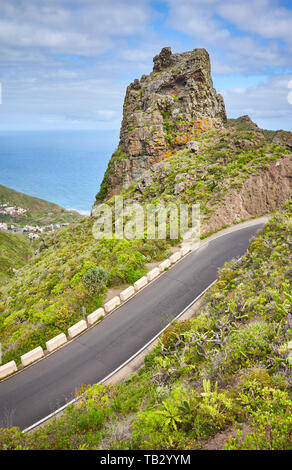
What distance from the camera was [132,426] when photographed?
5859 mm

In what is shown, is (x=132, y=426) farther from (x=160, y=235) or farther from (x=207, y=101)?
(x=207, y=101)

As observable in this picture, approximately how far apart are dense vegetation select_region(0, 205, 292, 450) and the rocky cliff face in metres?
31.0

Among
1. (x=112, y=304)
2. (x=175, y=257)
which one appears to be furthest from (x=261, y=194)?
(x=112, y=304)

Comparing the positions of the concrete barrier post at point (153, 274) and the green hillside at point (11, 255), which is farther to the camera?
the green hillside at point (11, 255)

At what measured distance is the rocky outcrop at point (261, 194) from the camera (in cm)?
2392

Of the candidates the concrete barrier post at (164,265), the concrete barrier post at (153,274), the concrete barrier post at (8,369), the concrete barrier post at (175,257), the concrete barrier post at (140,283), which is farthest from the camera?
the concrete barrier post at (175,257)

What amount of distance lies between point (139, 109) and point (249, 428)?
46.8 metres

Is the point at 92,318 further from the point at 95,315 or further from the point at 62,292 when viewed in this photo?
the point at 62,292

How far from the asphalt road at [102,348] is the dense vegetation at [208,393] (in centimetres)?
190

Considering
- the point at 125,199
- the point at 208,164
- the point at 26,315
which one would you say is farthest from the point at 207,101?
the point at 26,315

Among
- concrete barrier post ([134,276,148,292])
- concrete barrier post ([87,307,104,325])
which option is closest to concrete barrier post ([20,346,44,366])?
concrete barrier post ([87,307,104,325])

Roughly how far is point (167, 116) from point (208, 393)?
40093mm

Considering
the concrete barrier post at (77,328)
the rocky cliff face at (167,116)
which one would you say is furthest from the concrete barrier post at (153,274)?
the rocky cliff face at (167,116)

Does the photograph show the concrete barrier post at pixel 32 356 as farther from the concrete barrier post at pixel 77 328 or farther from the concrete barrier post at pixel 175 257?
the concrete barrier post at pixel 175 257
